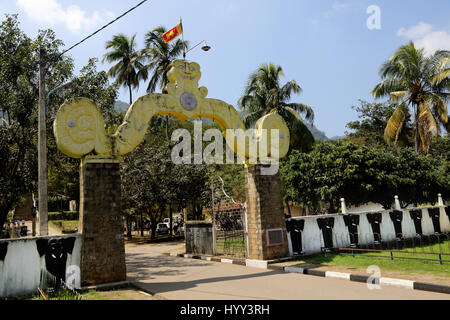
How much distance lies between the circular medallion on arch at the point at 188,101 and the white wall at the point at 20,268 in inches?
205

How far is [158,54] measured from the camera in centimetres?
2664

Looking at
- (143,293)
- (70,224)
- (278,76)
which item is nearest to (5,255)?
(143,293)

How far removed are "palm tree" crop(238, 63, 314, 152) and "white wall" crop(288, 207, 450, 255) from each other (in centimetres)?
964

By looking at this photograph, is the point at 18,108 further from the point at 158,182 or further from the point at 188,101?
the point at 158,182

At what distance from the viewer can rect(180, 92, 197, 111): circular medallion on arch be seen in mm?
10297

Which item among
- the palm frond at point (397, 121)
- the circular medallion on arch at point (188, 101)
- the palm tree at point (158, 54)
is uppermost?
the palm tree at point (158, 54)

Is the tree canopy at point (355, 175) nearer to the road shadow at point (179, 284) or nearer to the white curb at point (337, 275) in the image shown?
the white curb at point (337, 275)

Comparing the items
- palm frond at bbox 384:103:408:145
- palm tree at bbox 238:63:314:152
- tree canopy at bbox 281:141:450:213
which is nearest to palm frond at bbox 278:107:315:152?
palm tree at bbox 238:63:314:152

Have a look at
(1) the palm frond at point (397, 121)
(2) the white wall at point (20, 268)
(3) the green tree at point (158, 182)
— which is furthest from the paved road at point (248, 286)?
(1) the palm frond at point (397, 121)

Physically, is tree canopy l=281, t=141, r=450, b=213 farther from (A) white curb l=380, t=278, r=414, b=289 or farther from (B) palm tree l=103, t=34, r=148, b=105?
(B) palm tree l=103, t=34, r=148, b=105

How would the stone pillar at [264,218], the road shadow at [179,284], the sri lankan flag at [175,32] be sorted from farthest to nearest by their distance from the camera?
the stone pillar at [264,218] < the sri lankan flag at [175,32] < the road shadow at [179,284]

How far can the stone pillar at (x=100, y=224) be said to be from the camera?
27.6 feet

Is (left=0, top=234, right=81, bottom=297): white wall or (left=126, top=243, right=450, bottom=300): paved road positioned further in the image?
(left=0, top=234, right=81, bottom=297): white wall

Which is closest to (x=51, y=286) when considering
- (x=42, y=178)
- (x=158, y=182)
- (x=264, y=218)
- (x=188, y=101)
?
(x=42, y=178)
